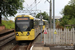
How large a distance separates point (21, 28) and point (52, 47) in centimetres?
467

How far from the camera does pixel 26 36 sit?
46.6 feet

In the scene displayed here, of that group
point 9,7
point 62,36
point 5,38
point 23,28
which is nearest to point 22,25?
point 23,28

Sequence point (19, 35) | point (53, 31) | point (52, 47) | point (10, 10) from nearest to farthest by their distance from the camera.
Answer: point (52, 47) → point (53, 31) → point (19, 35) → point (10, 10)

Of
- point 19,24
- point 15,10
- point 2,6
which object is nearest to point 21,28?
point 19,24

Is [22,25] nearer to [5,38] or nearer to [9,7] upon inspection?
[5,38]

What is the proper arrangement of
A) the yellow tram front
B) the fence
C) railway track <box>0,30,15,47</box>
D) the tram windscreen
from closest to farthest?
the fence < the yellow tram front < the tram windscreen < railway track <box>0,30,15,47</box>

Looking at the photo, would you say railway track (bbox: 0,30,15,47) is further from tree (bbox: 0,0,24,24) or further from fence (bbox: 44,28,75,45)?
tree (bbox: 0,0,24,24)

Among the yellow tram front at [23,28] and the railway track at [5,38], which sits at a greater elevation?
the yellow tram front at [23,28]

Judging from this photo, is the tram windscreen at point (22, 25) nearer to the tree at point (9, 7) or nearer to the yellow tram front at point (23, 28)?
the yellow tram front at point (23, 28)

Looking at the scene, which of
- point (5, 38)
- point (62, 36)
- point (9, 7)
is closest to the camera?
point (62, 36)

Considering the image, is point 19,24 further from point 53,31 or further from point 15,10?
point 15,10

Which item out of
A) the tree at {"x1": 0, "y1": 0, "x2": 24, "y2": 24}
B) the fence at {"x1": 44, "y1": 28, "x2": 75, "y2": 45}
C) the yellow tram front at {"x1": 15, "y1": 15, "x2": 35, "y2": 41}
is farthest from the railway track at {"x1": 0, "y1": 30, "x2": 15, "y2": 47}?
the tree at {"x1": 0, "y1": 0, "x2": 24, "y2": 24}

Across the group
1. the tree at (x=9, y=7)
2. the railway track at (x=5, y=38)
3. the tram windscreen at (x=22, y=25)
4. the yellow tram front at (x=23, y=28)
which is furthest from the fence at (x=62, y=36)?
the tree at (x=9, y=7)

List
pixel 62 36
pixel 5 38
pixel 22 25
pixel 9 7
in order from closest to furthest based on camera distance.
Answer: pixel 62 36 → pixel 22 25 → pixel 5 38 → pixel 9 7
